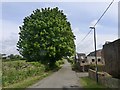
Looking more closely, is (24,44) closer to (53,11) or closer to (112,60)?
A: (53,11)

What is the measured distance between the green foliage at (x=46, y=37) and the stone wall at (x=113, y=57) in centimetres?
3208

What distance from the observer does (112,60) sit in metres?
18.3

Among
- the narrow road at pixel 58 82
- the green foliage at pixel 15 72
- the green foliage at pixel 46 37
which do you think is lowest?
the narrow road at pixel 58 82

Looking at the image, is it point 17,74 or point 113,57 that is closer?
point 113,57

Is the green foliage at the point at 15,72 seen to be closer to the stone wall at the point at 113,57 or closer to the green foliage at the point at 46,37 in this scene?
the green foliage at the point at 46,37

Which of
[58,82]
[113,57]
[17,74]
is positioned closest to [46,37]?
[17,74]

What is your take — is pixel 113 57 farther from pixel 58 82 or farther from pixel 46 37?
pixel 46 37

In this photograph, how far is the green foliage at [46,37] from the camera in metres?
52.2

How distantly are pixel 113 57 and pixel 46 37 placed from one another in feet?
114

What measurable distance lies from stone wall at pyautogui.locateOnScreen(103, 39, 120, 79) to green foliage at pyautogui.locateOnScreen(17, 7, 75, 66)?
3208 cm

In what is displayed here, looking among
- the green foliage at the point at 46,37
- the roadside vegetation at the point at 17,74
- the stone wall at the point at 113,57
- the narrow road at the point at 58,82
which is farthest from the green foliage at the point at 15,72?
the stone wall at the point at 113,57

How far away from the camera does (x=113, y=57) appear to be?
18.1 metres

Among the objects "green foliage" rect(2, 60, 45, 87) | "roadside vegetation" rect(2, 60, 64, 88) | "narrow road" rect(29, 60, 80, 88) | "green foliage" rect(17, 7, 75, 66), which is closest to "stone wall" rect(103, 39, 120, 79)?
"narrow road" rect(29, 60, 80, 88)

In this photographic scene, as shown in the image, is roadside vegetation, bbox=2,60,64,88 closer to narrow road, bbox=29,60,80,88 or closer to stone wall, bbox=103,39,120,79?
narrow road, bbox=29,60,80,88
